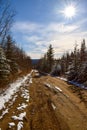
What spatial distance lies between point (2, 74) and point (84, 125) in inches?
428

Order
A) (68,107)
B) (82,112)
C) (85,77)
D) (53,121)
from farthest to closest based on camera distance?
(85,77)
(68,107)
(82,112)
(53,121)

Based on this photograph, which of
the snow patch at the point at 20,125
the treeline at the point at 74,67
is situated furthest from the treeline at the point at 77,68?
the snow patch at the point at 20,125

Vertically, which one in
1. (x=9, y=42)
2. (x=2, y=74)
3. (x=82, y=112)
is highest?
(x=9, y=42)

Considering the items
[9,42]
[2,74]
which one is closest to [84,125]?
[2,74]

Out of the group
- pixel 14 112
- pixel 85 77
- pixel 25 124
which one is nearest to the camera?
pixel 25 124

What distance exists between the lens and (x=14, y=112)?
9297 mm

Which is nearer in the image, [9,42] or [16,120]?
[16,120]

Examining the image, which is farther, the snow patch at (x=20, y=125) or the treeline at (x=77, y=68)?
the treeline at (x=77, y=68)

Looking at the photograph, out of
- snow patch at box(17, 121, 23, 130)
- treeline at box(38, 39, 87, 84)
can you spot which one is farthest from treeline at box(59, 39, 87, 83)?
snow patch at box(17, 121, 23, 130)

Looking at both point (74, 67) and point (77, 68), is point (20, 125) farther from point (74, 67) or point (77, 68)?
point (74, 67)

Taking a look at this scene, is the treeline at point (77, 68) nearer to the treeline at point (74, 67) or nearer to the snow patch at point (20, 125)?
the treeline at point (74, 67)

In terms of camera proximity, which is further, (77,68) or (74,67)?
(74,67)

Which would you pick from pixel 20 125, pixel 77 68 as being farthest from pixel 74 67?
pixel 20 125

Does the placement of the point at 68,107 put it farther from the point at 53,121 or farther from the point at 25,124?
the point at 25,124
